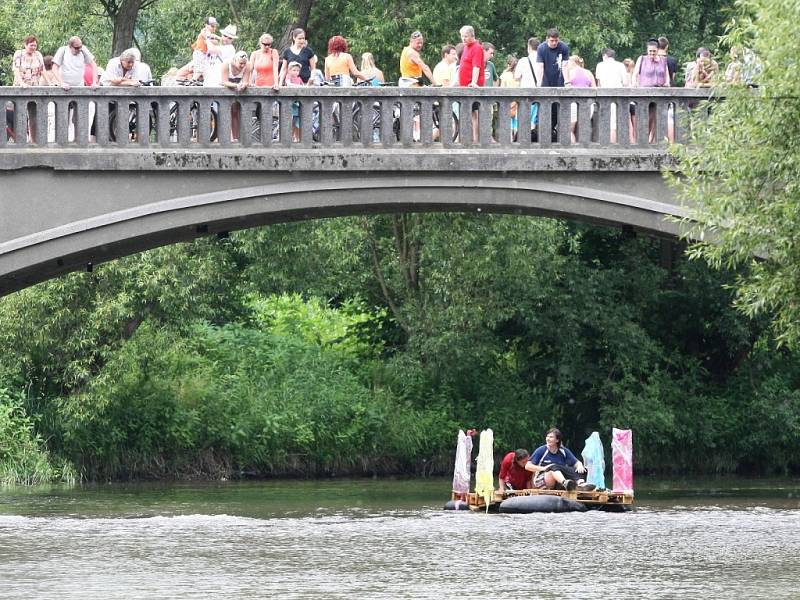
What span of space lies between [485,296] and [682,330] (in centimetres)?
645

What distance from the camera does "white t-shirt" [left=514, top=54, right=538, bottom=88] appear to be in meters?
25.9

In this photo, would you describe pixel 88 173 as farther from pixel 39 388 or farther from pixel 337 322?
pixel 337 322

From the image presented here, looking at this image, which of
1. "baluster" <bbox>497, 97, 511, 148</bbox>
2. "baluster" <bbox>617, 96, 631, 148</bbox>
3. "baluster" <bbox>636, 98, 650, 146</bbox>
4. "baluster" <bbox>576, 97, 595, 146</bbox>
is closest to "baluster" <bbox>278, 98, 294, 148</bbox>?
"baluster" <bbox>497, 97, 511, 148</bbox>

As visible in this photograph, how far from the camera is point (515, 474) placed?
1166 inches

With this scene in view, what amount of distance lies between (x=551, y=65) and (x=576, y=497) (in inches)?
263

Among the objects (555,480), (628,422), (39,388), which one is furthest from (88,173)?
(628,422)

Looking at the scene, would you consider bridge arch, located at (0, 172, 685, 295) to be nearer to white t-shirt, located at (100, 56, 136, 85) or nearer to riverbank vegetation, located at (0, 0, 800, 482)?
white t-shirt, located at (100, 56, 136, 85)

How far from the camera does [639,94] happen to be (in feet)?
81.1

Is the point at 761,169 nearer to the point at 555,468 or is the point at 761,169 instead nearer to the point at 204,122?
the point at 204,122

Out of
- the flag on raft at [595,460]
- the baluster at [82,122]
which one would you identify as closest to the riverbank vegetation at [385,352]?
the flag on raft at [595,460]

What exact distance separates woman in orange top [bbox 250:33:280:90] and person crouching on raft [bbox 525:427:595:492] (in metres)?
7.09

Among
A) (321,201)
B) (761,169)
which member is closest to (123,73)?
(321,201)

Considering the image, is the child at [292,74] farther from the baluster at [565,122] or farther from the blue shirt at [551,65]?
the baluster at [565,122]

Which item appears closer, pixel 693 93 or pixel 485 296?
pixel 693 93
